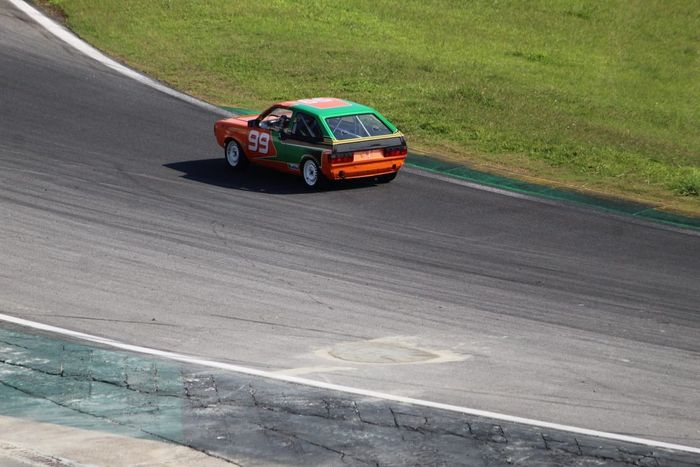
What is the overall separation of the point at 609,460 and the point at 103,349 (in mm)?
4983

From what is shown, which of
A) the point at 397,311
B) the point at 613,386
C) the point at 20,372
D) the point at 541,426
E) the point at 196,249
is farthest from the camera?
the point at 196,249

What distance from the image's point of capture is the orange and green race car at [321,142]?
18422mm

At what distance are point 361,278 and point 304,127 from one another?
5605 mm

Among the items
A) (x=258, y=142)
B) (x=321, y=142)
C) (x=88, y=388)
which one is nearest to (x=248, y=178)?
(x=258, y=142)

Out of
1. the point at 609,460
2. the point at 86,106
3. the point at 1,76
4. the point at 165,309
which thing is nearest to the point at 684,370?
the point at 609,460

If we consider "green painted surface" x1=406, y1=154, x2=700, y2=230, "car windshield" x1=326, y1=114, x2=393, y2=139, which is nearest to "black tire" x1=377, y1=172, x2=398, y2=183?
"car windshield" x1=326, y1=114, x2=393, y2=139

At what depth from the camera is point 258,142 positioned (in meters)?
19.6

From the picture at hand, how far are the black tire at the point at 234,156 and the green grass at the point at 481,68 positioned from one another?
14.1ft

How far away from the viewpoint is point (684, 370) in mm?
10914

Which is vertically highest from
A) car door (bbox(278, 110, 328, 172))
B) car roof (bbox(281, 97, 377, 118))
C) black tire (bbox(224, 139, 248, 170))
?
car roof (bbox(281, 97, 377, 118))

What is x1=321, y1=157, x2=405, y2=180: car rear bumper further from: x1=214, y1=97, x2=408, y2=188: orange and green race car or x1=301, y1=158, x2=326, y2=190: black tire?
x1=301, y1=158, x2=326, y2=190: black tire

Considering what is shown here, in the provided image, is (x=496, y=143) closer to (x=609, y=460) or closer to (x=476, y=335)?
(x=476, y=335)

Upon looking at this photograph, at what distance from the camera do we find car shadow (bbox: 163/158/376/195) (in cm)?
1889

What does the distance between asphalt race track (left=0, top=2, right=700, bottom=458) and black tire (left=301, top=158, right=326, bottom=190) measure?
226 mm
